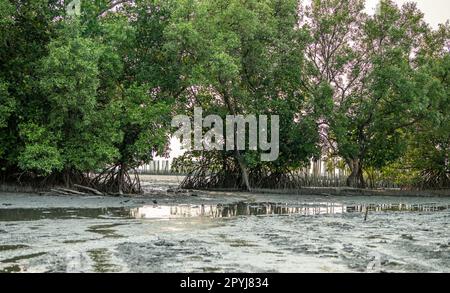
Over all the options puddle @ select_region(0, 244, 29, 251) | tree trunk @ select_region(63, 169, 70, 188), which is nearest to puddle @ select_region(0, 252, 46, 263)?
puddle @ select_region(0, 244, 29, 251)

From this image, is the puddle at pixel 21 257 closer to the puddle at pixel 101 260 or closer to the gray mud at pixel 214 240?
the gray mud at pixel 214 240

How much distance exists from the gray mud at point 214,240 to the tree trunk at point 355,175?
14.1 meters

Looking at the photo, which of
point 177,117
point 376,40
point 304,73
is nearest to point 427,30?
point 376,40

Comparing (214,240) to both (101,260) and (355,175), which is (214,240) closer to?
(101,260)

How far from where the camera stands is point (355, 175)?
3048 cm

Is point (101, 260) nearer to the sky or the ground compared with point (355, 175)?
nearer to the ground

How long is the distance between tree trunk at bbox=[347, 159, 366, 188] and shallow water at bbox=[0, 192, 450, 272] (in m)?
14.1

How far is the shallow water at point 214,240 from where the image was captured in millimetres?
7418

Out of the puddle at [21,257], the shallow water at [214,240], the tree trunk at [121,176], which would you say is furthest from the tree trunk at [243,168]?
the puddle at [21,257]

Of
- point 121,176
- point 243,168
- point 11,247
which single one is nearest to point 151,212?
point 11,247

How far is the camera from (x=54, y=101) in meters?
20.4

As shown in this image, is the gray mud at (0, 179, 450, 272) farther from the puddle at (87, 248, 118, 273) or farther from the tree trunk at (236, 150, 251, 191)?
the tree trunk at (236, 150, 251, 191)

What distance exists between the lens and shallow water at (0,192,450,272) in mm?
7418

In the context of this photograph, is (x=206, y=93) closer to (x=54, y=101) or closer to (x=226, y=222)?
(x=54, y=101)
